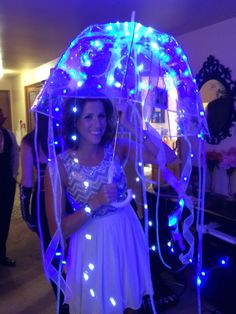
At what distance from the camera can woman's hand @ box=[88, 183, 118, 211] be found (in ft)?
3.79

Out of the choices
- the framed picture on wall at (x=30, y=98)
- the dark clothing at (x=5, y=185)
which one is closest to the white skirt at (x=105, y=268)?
the dark clothing at (x=5, y=185)

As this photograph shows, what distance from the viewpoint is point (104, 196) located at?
115cm

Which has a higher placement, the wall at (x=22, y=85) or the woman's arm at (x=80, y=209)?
the wall at (x=22, y=85)

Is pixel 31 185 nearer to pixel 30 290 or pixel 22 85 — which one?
pixel 30 290

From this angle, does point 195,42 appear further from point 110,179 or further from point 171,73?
point 110,179

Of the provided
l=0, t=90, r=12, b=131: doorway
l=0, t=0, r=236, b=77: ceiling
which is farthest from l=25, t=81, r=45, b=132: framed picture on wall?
l=0, t=0, r=236, b=77: ceiling

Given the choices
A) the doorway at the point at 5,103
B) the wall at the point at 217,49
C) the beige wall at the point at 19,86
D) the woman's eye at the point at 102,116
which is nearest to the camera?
the woman's eye at the point at 102,116

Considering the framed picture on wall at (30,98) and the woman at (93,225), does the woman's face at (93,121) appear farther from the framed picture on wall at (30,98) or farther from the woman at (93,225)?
the framed picture on wall at (30,98)

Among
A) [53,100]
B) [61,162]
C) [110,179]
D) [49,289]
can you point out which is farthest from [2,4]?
[49,289]

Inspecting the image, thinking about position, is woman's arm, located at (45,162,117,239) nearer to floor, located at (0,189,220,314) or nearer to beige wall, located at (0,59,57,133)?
floor, located at (0,189,220,314)

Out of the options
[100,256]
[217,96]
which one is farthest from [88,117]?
[217,96]

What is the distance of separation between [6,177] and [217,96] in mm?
1888

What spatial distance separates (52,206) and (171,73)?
68 centimetres

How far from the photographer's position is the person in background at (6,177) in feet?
8.98
